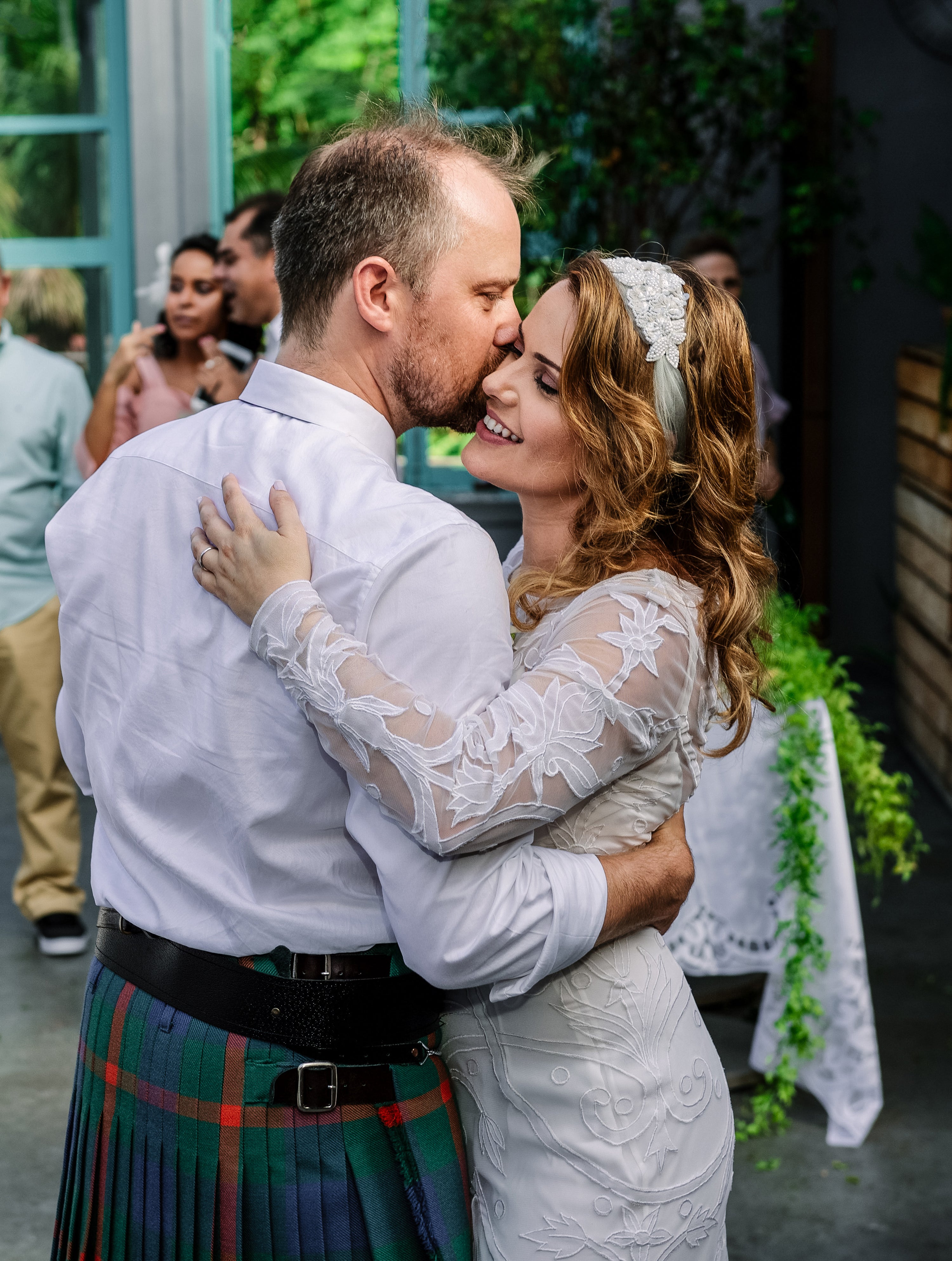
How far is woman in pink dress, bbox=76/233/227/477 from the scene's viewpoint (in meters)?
3.80

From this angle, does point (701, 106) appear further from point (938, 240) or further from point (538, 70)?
point (938, 240)

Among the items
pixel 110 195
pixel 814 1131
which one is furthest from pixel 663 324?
pixel 110 195

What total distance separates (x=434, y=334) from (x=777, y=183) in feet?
17.5

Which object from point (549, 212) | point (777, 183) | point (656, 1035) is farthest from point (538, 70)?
point (656, 1035)

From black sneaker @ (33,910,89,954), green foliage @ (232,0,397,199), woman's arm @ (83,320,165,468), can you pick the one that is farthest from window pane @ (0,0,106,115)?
green foliage @ (232,0,397,199)

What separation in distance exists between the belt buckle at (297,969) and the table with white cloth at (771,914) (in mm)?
1587

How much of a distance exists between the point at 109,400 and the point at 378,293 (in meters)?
2.73

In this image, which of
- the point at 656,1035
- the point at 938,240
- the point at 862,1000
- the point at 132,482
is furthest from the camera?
the point at 938,240

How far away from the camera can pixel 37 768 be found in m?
3.72

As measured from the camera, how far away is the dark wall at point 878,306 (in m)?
6.54

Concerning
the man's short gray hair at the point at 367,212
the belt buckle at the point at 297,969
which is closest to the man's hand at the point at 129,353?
the man's short gray hair at the point at 367,212

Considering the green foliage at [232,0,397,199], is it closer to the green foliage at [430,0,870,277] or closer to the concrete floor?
the green foliage at [430,0,870,277]

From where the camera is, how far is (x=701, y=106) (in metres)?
5.56

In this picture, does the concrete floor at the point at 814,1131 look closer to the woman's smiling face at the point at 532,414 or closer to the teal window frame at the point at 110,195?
the woman's smiling face at the point at 532,414
